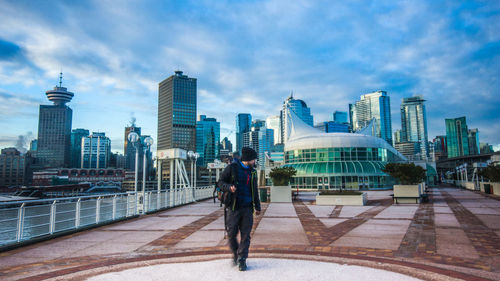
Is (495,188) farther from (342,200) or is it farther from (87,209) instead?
(87,209)

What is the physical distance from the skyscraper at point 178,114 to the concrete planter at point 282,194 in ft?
549

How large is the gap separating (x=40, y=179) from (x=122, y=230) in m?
177

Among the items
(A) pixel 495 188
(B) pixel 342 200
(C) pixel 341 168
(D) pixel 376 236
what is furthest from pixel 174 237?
(C) pixel 341 168

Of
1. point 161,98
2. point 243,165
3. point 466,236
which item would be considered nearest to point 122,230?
point 243,165

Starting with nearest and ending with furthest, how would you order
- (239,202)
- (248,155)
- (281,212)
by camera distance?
(239,202) < (248,155) < (281,212)

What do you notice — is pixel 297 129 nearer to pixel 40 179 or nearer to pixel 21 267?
pixel 21 267

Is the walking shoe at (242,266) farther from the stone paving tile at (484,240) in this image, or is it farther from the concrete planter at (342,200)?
the concrete planter at (342,200)

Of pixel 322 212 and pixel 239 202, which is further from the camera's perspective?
pixel 322 212

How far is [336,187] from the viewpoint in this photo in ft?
133

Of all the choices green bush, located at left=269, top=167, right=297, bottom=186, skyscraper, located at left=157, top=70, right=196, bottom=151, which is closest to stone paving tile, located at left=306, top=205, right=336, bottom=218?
green bush, located at left=269, top=167, right=297, bottom=186

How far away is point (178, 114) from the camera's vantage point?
607ft

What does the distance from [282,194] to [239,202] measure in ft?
49.1

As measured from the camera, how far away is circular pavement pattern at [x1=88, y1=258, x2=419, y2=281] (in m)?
3.55

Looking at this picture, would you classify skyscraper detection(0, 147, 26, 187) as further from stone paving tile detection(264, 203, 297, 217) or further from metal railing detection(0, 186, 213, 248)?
stone paving tile detection(264, 203, 297, 217)
